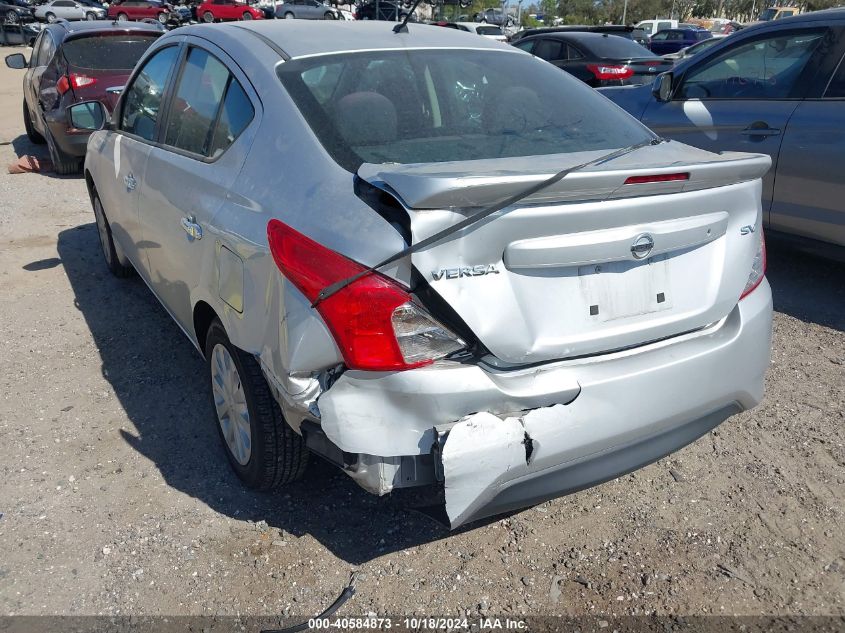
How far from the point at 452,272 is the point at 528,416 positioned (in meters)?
0.47

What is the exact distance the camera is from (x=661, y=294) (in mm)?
2359

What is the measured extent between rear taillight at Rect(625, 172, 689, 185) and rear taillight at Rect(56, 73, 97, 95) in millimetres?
7550

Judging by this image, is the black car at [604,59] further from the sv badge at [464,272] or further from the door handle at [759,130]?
the sv badge at [464,272]

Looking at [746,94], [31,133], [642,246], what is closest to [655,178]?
[642,246]

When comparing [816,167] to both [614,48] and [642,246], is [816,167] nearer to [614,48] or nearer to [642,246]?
[642,246]

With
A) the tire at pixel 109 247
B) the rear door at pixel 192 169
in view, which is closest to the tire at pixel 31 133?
the tire at pixel 109 247

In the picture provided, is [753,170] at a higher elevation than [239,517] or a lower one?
higher

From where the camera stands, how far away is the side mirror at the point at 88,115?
443cm

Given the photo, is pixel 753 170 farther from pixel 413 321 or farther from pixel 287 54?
pixel 287 54

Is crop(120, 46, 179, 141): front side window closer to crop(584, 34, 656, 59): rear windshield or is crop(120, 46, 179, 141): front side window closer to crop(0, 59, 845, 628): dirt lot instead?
crop(0, 59, 845, 628): dirt lot

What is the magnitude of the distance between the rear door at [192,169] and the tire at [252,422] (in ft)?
1.08

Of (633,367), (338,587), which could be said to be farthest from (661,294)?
(338,587)

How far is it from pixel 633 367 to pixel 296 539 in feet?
4.44

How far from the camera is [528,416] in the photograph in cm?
213
